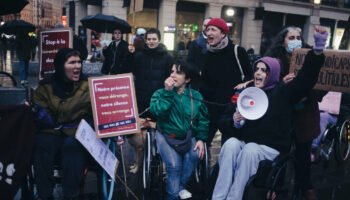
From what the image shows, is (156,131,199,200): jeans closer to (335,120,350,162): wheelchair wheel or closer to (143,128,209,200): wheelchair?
(143,128,209,200): wheelchair

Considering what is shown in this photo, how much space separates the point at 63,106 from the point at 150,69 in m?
1.63

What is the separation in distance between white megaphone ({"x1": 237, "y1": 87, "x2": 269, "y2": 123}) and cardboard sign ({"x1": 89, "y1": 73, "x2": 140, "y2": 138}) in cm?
114

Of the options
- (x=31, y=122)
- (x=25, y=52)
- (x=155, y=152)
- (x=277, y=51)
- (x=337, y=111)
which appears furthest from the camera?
(x=25, y=52)

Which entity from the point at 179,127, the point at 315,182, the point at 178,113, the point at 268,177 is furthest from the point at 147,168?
the point at 315,182

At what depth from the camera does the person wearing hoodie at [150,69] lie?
15.4 feet

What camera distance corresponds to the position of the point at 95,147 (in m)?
3.23

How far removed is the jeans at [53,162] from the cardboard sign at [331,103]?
418 centimetres

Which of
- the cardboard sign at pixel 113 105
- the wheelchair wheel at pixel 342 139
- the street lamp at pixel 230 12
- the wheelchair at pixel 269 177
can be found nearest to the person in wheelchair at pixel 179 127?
the cardboard sign at pixel 113 105

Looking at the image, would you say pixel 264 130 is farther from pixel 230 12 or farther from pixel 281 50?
pixel 230 12

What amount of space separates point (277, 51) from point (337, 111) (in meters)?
2.36

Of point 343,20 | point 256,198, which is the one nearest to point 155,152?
point 256,198

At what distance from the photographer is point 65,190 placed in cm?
310

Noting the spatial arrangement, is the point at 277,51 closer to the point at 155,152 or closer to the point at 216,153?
the point at 155,152

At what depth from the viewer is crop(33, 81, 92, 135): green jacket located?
11.3 feet
